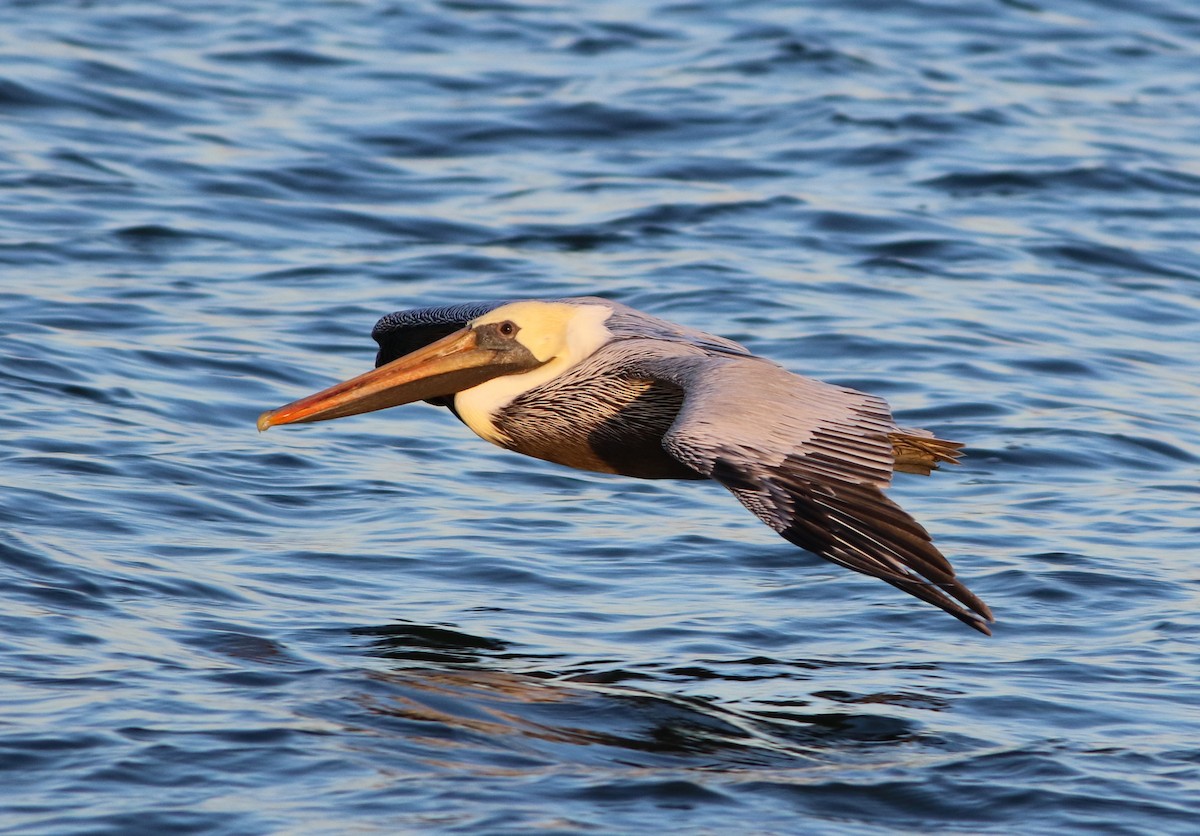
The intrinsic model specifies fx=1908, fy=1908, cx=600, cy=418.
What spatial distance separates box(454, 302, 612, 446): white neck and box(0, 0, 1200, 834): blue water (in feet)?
1.73

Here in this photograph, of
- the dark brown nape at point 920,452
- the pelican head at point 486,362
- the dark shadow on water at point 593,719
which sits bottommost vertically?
the dark shadow on water at point 593,719

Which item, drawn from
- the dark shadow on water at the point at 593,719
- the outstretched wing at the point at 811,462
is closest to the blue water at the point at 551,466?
the dark shadow on water at the point at 593,719

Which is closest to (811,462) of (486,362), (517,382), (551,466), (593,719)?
(593,719)

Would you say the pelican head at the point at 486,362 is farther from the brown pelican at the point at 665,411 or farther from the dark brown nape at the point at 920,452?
the dark brown nape at the point at 920,452

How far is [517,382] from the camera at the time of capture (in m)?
7.68

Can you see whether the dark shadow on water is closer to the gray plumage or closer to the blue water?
the blue water

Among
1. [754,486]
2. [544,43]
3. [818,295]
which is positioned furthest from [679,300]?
[544,43]

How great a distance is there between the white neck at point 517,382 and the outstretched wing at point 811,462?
72cm

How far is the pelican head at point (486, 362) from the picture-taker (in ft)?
24.9

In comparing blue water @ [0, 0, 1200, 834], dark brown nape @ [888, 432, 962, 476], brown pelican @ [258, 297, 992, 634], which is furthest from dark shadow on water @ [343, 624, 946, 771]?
dark brown nape @ [888, 432, 962, 476]

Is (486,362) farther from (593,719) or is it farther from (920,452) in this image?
(593,719)

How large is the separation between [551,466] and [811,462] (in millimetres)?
3050

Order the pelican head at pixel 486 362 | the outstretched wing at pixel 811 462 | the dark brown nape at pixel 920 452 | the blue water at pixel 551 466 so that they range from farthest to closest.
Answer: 1. the pelican head at pixel 486 362
2. the dark brown nape at pixel 920 452
3. the blue water at pixel 551 466
4. the outstretched wing at pixel 811 462

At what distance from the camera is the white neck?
Result: 7637mm
